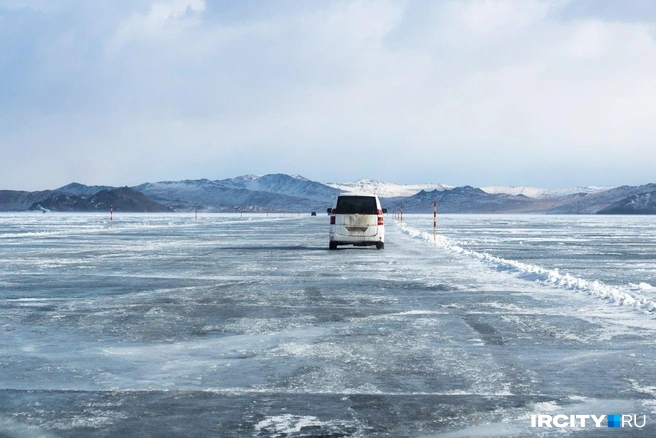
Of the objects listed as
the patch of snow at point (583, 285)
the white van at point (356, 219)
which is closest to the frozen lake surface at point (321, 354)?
the patch of snow at point (583, 285)

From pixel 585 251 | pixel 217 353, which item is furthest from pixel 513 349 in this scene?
pixel 585 251

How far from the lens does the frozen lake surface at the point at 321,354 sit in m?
5.79

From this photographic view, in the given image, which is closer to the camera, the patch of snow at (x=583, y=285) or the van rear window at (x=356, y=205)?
the patch of snow at (x=583, y=285)

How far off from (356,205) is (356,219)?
0.44 metres

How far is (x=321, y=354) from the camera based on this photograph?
27.2 feet

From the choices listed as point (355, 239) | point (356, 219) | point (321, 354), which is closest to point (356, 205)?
point (356, 219)

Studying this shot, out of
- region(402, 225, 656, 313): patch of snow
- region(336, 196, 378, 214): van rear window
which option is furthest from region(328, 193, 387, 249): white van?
region(402, 225, 656, 313): patch of snow

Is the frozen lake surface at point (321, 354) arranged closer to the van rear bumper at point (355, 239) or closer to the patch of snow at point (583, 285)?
the patch of snow at point (583, 285)

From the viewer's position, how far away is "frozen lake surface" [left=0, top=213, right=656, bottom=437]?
5.79 m

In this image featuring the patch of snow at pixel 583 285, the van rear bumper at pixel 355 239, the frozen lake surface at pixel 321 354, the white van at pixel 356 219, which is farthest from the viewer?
the van rear bumper at pixel 355 239

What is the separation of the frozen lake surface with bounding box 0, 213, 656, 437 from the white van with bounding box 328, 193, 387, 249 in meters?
9.31

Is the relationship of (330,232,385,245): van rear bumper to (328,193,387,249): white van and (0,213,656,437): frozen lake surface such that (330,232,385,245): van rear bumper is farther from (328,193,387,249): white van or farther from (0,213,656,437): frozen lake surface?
(0,213,656,437): frozen lake surface

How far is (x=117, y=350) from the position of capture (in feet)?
27.7

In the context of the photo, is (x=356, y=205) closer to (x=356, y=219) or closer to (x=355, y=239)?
(x=356, y=219)
